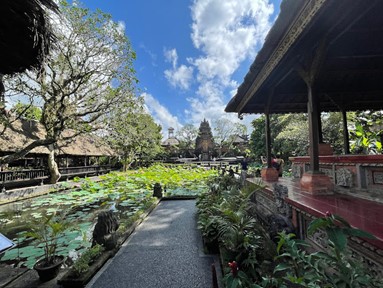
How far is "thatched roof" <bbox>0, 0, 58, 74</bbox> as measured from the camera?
5.74 ft

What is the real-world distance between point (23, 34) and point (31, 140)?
14526mm

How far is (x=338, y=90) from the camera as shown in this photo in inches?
221

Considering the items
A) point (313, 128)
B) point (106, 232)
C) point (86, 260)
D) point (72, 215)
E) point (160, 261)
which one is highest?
point (313, 128)

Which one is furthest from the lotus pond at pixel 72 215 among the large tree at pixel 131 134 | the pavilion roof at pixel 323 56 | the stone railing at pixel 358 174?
the stone railing at pixel 358 174

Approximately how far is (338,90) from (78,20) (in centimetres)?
1104

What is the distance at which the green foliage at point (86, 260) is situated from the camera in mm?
2936

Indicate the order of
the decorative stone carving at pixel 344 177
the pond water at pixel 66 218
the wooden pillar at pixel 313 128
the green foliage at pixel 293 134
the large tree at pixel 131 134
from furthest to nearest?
the green foliage at pixel 293 134, the large tree at pixel 131 134, the pond water at pixel 66 218, the decorative stone carving at pixel 344 177, the wooden pillar at pixel 313 128

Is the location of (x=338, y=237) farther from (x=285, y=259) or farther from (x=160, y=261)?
(x=160, y=261)

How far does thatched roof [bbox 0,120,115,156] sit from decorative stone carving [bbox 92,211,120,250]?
10286 mm

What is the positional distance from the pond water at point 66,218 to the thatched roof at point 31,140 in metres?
3.98

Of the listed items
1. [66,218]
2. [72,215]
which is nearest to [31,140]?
[72,215]

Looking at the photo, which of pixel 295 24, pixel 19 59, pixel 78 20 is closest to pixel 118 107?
pixel 78 20

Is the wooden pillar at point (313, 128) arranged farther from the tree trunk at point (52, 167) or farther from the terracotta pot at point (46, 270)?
the tree trunk at point (52, 167)

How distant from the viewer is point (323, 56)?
9.59 ft
